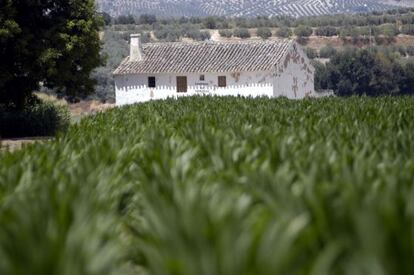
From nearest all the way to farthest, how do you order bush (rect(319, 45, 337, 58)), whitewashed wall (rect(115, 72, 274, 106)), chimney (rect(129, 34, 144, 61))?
whitewashed wall (rect(115, 72, 274, 106))
chimney (rect(129, 34, 144, 61))
bush (rect(319, 45, 337, 58))

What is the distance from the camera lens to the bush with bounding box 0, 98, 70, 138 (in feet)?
115

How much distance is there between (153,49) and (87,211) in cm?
6141

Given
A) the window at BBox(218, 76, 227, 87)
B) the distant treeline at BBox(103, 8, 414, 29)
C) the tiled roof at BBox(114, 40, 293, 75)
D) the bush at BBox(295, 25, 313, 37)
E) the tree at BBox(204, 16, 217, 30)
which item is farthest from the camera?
the distant treeline at BBox(103, 8, 414, 29)

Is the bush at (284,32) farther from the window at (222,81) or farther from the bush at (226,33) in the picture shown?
the window at (222,81)

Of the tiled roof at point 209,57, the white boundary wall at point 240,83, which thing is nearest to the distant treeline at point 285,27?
the tiled roof at point 209,57

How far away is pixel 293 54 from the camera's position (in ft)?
207

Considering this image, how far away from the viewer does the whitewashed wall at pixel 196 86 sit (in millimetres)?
60406

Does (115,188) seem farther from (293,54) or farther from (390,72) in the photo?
(390,72)

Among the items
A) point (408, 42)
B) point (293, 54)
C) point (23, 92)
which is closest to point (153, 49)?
point (293, 54)

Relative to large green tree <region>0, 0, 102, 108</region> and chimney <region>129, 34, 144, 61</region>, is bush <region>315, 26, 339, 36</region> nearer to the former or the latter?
chimney <region>129, 34, 144, 61</region>

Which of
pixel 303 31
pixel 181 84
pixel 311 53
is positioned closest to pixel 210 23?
pixel 303 31

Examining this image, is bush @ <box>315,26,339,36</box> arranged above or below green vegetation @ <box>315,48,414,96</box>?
above

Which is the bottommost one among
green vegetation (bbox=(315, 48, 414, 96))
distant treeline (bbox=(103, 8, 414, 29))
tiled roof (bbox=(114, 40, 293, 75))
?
green vegetation (bbox=(315, 48, 414, 96))

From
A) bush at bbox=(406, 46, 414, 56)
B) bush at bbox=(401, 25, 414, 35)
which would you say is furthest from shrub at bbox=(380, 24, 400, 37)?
bush at bbox=(406, 46, 414, 56)
